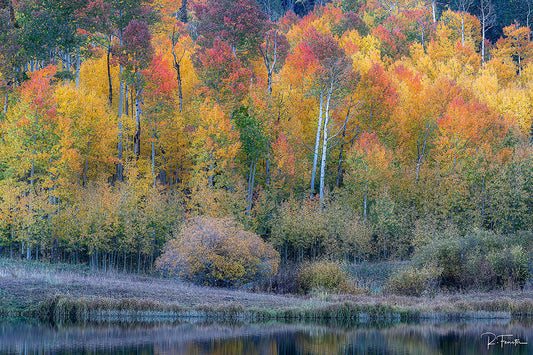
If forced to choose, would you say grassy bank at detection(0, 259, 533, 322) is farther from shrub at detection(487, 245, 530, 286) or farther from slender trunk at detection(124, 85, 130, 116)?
slender trunk at detection(124, 85, 130, 116)

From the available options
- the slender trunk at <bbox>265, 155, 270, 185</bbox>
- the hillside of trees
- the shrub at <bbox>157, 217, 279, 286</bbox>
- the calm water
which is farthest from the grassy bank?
the slender trunk at <bbox>265, 155, 270, 185</bbox>

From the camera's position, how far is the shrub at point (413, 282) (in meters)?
34.9

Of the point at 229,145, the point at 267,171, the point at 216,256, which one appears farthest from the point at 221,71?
the point at 216,256

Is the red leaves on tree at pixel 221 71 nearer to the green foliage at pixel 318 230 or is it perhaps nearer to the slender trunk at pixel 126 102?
the slender trunk at pixel 126 102

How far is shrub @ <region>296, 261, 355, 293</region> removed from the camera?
35.2m

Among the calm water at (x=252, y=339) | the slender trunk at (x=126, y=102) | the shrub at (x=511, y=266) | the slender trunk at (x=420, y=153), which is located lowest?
the calm water at (x=252, y=339)

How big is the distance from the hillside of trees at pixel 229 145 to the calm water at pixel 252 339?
16945 mm

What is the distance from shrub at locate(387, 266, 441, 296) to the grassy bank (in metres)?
0.96

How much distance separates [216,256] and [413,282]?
12185 millimetres

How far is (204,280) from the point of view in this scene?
35.4m

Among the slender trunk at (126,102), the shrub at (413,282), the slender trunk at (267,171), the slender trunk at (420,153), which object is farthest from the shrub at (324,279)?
the slender trunk at (126,102)

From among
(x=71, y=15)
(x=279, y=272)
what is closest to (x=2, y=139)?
(x=71, y=15)

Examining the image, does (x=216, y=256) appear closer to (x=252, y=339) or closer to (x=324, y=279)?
(x=324, y=279)

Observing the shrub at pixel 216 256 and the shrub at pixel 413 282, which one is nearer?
the shrub at pixel 216 256
